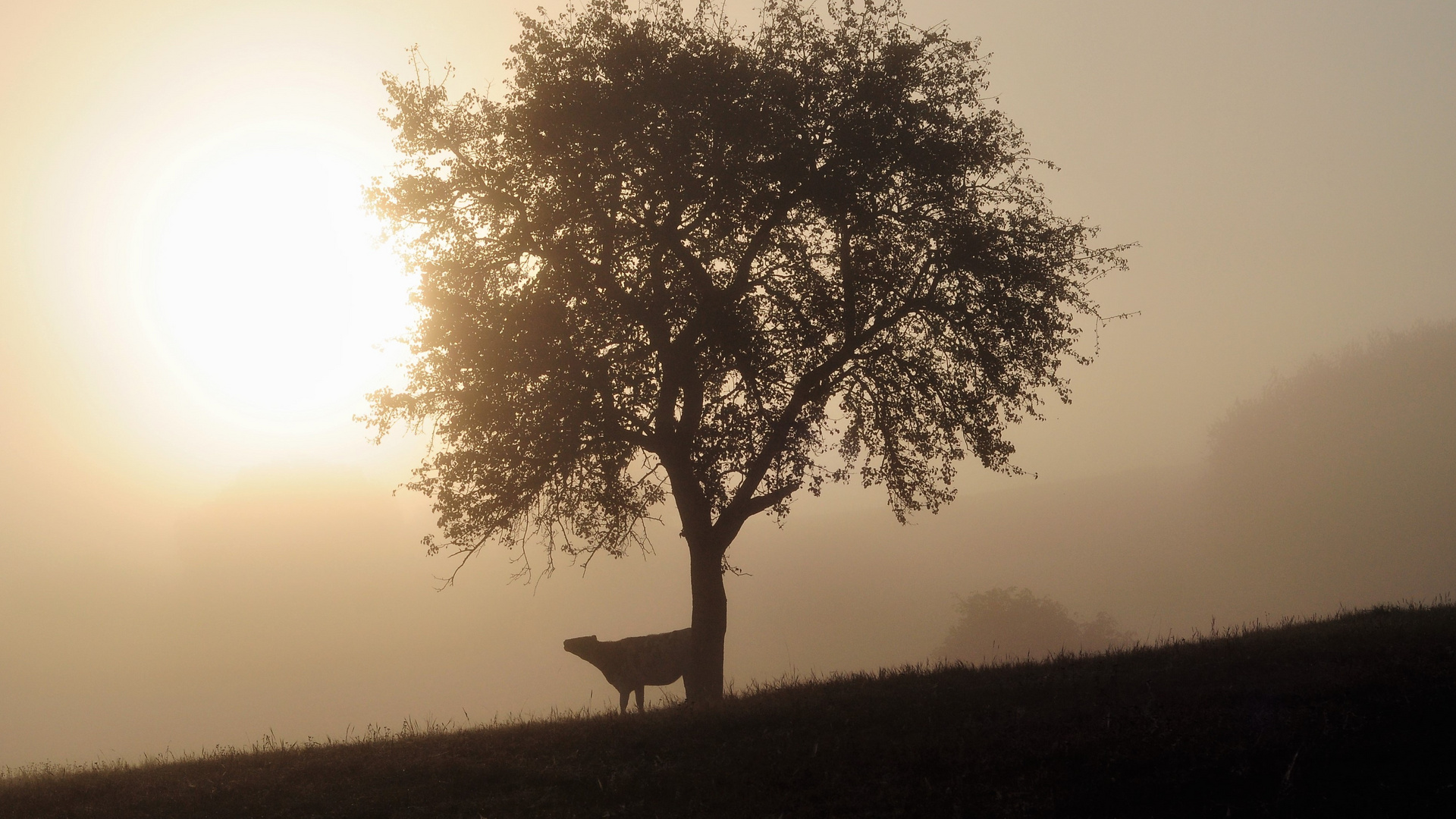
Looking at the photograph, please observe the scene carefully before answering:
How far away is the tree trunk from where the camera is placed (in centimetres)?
1730

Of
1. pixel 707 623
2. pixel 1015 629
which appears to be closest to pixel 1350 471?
pixel 1015 629

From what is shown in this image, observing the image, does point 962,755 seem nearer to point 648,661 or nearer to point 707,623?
point 707,623

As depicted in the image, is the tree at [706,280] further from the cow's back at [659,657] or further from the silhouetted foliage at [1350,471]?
the silhouetted foliage at [1350,471]

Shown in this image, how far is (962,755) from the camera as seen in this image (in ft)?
31.9

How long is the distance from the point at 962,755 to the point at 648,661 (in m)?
9.15

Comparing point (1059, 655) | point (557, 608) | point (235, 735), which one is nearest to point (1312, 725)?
point (1059, 655)

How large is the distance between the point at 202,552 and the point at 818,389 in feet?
624

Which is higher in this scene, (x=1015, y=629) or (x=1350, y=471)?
(x=1350, y=471)

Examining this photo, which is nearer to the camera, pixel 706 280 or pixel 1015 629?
pixel 706 280

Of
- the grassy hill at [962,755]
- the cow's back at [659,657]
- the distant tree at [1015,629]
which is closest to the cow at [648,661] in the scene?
the cow's back at [659,657]

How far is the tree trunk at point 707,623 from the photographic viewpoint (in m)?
17.3

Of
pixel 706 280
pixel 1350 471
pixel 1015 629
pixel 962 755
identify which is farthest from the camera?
pixel 1350 471

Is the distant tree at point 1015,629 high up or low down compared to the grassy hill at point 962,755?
down

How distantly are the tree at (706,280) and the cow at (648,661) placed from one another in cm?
38
